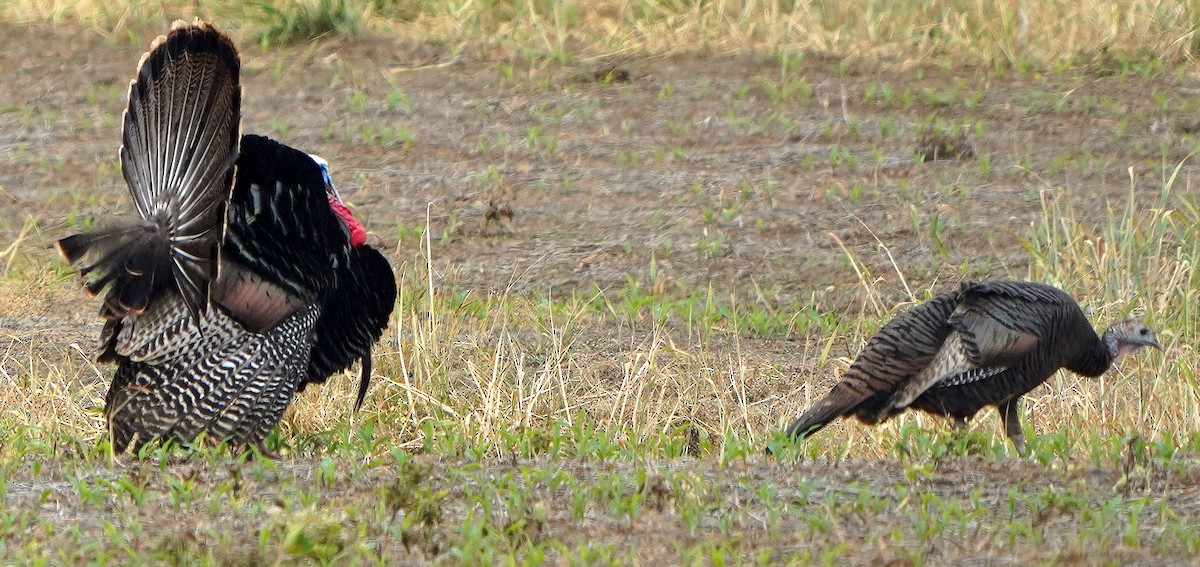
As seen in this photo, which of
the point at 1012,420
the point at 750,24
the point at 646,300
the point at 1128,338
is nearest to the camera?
the point at 1012,420

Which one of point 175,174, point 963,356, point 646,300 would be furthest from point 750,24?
point 175,174

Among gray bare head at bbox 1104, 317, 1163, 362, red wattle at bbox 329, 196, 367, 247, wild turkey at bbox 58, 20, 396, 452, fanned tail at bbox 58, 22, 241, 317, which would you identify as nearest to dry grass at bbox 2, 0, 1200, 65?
→ gray bare head at bbox 1104, 317, 1163, 362

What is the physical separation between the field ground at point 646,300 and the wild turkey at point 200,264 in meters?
0.30

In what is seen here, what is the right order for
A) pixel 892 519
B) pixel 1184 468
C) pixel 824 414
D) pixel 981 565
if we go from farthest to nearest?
pixel 824 414, pixel 1184 468, pixel 892 519, pixel 981 565

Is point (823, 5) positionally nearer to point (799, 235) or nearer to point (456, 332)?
point (799, 235)

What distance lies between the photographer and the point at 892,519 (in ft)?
14.7

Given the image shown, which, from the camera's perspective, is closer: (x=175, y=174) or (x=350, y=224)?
(x=175, y=174)

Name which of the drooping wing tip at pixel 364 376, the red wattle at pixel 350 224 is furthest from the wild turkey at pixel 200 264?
the drooping wing tip at pixel 364 376

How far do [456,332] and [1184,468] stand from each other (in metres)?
3.26

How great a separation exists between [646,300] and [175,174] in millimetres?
2800

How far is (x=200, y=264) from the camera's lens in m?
5.83

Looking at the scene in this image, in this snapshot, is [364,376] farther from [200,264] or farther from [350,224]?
[200,264]

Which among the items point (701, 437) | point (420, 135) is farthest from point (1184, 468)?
point (420, 135)

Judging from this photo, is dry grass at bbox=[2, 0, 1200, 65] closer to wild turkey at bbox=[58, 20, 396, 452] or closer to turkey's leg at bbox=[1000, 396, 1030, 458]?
turkey's leg at bbox=[1000, 396, 1030, 458]
